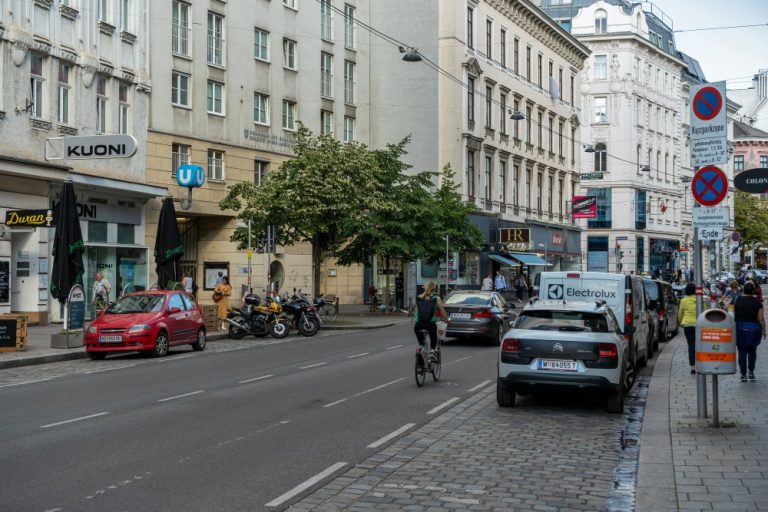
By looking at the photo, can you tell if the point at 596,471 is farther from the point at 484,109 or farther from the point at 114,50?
the point at 484,109

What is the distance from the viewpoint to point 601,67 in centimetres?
8062

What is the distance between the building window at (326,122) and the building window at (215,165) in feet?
25.3

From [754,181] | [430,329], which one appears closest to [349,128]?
[430,329]

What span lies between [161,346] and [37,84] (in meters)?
11.4

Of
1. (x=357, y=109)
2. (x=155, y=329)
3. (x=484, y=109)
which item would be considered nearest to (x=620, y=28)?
(x=484, y=109)

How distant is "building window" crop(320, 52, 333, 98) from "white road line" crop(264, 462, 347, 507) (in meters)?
37.2

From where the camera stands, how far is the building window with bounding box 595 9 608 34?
80188 mm

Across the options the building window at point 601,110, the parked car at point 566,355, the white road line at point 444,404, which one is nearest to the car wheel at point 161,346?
the white road line at point 444,404

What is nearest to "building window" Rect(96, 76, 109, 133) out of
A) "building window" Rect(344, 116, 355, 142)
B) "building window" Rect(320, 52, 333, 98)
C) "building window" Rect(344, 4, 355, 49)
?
"building window" Rect(320, 52, 333, 98)

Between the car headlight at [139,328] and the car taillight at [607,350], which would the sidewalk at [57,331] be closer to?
the car headlight at [139,328]

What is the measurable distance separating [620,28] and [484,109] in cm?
2925

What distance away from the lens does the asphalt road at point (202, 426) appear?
26.2 feet

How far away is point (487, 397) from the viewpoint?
1441 cm

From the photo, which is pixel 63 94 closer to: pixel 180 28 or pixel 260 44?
pixel 180 28
